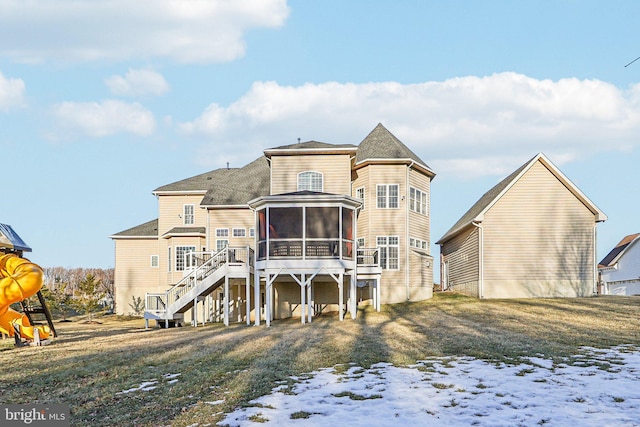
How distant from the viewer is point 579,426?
350 inches

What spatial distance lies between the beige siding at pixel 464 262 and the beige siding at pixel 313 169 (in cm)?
726

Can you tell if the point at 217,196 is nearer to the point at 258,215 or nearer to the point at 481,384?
the point at 258,215

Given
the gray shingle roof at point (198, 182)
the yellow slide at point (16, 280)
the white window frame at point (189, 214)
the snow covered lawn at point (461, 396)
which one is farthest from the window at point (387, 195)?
the snow covered lawn at point (461, 396)

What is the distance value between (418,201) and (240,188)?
975cm

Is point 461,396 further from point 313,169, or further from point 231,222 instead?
point 231,222

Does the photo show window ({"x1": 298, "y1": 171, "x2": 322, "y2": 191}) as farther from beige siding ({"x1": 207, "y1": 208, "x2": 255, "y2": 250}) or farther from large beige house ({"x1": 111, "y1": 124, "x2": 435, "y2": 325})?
beige siding ({"x1": 207, "y1": 208, "x2": 255, "y2": 250})

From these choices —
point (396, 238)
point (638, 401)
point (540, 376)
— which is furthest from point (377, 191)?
point (638, 401)

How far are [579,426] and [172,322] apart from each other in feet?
74.2

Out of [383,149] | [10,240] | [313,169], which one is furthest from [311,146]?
[10,240]

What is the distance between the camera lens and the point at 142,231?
138ft

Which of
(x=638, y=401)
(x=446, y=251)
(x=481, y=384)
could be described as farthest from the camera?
(x=446, y=251)

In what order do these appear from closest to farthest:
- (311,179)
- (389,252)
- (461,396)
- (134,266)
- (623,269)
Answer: (461,396) < (311,179) < (389,252) < (134,266) < (623,269)

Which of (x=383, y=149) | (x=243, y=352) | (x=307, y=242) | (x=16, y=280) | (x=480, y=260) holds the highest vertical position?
(x=383, y=149)

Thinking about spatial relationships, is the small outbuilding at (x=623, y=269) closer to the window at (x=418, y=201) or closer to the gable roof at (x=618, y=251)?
the gable roof at (x=618, y=251)
